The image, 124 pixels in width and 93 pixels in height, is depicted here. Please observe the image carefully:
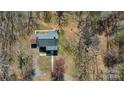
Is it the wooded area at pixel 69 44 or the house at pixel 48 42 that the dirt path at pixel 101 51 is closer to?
the wooded area at pixel 69 44

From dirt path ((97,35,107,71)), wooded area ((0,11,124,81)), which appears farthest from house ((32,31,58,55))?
dirt path ((97,35,107,71))

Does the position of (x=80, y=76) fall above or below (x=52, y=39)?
below

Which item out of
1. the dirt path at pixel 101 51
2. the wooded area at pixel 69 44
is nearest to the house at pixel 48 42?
the wooded area at pixel 69 44

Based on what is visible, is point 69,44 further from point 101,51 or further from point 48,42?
point 101,51

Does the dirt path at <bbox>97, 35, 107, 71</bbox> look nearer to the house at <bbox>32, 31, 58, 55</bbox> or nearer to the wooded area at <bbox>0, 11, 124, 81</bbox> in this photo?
the wooded area at <bbox>0, 11, 124, 81</bbox>

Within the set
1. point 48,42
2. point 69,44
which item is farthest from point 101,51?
point 48,42
